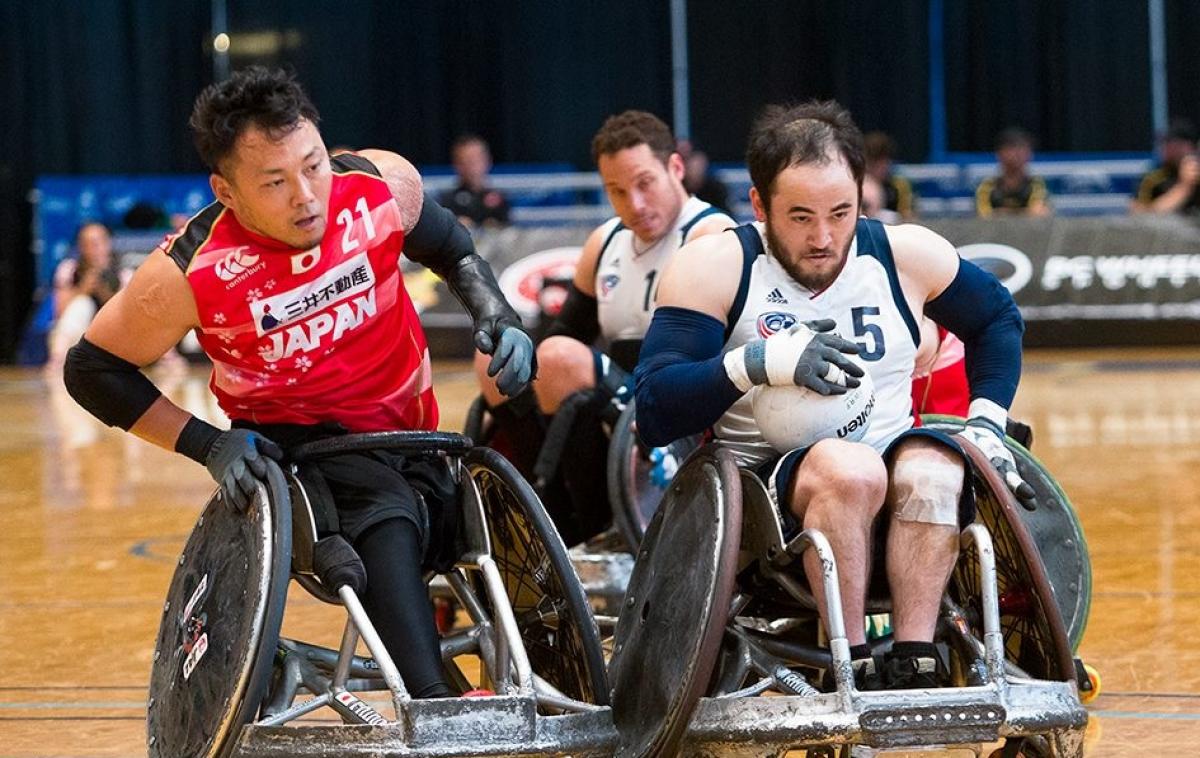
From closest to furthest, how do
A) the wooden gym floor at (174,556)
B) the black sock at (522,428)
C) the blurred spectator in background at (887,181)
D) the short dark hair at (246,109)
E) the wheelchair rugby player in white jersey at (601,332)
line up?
1. the short dark hair at (246,109)
2. the wooden gym floor at (174,556)
3. the wheelchair rugby player in white jersey at (601,332)
4. the black sock at (522,428)
5. the blurred spectator in background at (887,181)

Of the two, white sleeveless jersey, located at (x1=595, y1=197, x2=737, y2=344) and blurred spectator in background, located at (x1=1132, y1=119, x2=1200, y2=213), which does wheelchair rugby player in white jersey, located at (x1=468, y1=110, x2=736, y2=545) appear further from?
blurred spectator in background, located at (x1=1132, y1=119, x2=1200, y2=213)

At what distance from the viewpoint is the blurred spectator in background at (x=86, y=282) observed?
13.1 m

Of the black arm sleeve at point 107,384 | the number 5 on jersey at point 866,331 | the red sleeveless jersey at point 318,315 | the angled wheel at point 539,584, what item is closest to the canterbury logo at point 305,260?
the red sleeveless jersey at point 318,315

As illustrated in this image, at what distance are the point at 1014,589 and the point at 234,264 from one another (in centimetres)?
144

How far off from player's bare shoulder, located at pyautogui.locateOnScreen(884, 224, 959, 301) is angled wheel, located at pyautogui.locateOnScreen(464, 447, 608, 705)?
785mm

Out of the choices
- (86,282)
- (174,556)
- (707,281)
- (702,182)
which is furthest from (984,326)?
(86,282)

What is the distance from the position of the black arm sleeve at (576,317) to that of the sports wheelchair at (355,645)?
1.87m

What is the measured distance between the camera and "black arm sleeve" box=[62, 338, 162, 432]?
340cm

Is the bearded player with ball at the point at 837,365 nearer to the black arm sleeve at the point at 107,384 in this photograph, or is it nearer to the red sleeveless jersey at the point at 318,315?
the red sleeveless jersey at the point at 318,315

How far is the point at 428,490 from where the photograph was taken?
350cm

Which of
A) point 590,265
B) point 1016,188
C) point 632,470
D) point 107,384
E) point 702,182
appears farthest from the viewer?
point 1016,188

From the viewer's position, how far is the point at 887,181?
12648 mm

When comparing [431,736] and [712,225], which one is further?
[712,225]

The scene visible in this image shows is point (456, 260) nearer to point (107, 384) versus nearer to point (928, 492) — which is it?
point (107, 384)
